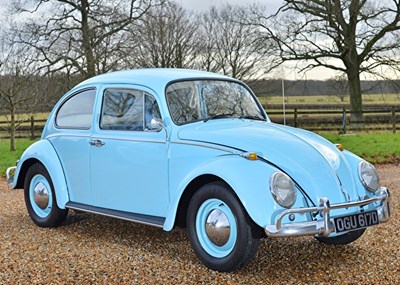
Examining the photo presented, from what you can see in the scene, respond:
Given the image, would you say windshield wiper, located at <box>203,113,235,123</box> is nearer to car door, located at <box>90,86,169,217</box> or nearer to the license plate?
car door, located at <box>90,86,169,217</box>

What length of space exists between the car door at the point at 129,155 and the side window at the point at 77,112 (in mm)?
247

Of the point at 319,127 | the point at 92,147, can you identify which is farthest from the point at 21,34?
the point at 92,147

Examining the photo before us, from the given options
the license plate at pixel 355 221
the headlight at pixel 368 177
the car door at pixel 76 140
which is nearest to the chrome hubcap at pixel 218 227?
the license plate at pixel 355 221

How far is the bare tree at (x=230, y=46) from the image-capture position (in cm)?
2752

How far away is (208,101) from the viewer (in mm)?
5688

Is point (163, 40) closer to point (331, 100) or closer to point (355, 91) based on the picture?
point (355, 91)

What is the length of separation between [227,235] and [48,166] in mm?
2686

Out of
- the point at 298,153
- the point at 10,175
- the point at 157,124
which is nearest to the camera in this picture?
the point at 298,153

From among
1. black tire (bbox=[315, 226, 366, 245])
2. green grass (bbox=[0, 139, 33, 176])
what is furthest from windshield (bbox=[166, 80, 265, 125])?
green grass (bbox=[0, 139, 33, 176])

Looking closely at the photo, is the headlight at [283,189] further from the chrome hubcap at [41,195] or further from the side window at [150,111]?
the chrome hubcap at [41,195]

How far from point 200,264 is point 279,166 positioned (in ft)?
3.59

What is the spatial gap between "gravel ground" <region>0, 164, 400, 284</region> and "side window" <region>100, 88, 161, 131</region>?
3.90 ft

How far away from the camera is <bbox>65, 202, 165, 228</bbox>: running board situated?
5184 millimetres

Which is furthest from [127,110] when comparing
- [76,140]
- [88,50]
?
[88,50]
